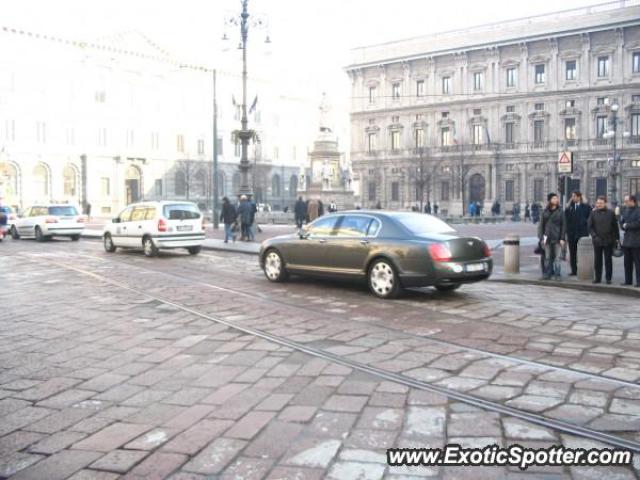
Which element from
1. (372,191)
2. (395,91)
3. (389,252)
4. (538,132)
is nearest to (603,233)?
(389,252)

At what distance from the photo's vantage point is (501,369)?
19.4 ft

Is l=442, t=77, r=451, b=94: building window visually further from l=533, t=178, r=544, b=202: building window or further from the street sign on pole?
the street sign on pole

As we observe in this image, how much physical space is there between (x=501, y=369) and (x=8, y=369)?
14.8 feet

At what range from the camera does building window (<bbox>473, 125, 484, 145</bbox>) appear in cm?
6242

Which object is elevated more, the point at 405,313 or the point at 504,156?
the point at 504,156

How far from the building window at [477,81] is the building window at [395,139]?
9.30 metres

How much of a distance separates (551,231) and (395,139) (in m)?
57.6

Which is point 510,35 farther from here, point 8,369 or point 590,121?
point 8,369

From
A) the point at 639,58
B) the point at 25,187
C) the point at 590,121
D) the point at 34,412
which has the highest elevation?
the point at 639,58

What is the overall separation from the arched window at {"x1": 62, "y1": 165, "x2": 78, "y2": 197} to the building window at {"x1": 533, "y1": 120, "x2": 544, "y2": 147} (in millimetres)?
41104

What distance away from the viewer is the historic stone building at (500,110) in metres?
55.0

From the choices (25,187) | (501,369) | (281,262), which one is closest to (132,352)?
(501,369)

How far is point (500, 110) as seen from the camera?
2405 inches
